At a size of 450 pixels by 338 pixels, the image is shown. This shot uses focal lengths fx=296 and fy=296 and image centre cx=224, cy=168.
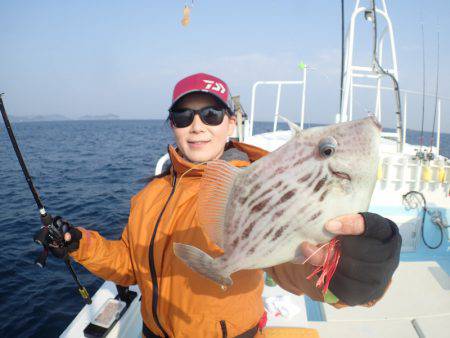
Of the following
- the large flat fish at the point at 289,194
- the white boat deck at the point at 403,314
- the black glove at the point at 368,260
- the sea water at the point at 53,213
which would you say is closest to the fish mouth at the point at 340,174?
the large flat fish at the point at 289,194

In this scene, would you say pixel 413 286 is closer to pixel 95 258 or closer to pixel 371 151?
pixel 371 151

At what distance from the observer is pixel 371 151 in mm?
1546

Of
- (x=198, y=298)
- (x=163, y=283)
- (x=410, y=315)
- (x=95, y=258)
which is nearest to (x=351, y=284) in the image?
(x=198, y=298)

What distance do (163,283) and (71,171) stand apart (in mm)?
21723

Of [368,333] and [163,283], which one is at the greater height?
[163,283]

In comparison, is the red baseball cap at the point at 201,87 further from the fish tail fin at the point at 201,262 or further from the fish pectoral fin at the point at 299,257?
the fish pectoral fin at the point at 299,257

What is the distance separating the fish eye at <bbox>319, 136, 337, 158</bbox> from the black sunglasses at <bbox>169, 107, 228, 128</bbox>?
1259 millimetres

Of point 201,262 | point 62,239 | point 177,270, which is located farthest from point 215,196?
point 62,239

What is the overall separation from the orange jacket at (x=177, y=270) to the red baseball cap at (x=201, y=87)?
19.1 inches

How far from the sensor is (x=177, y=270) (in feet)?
7.80

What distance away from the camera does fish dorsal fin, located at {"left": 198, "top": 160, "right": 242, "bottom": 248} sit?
1819 mm

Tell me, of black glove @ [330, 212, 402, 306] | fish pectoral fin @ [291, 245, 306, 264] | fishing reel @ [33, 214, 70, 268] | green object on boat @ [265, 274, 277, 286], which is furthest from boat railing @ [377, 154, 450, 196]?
fishing reel @ [33, 214, 70, 268]

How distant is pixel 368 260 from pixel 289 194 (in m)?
0.63

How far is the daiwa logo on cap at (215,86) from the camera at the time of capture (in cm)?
262
